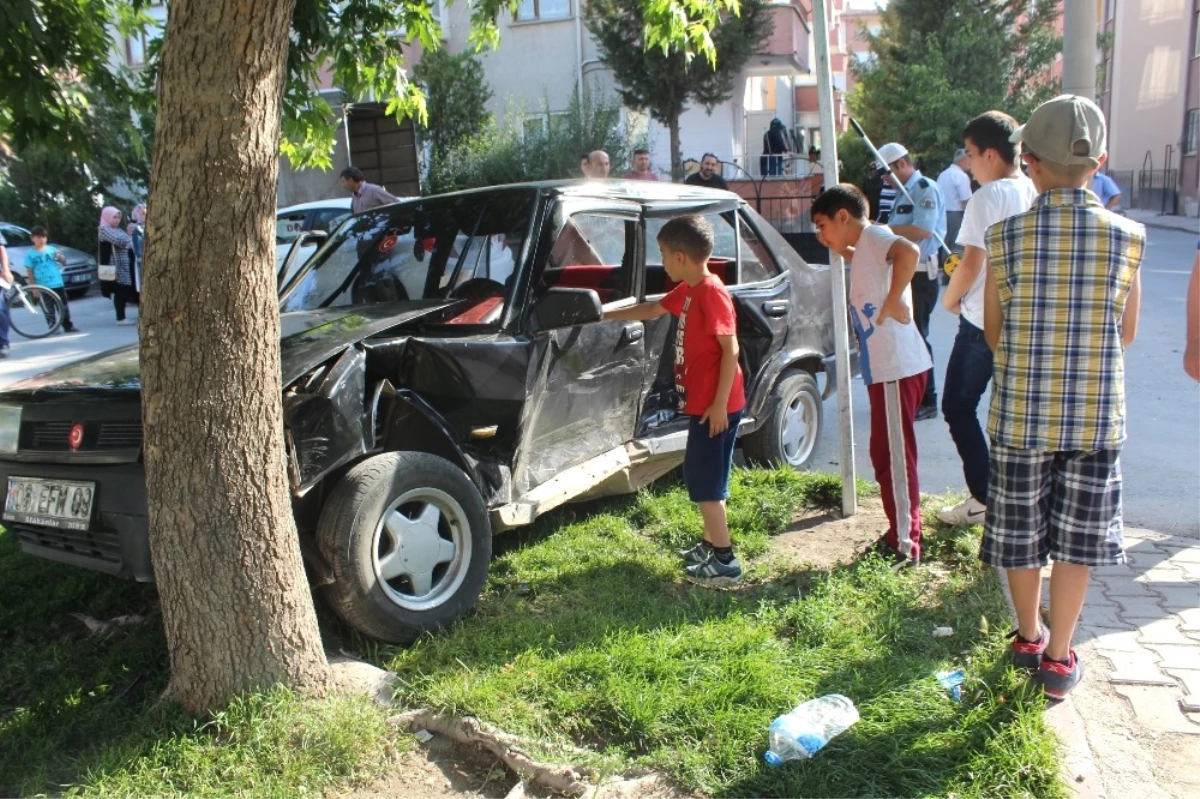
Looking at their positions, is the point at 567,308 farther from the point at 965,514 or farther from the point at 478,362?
the point at 965,514

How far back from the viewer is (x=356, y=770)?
9.94 feet

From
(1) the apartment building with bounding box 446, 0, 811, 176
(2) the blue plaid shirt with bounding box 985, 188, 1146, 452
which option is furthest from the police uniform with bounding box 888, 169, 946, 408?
(1) the apartment building with bounding box 446, 0, 811, 176

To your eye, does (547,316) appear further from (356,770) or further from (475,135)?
(475,135)

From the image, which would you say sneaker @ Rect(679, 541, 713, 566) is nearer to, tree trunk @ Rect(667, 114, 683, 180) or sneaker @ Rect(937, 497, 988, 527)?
sneaker @ Rect(937, 497, 988, 527)

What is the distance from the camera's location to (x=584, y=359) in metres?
4.61

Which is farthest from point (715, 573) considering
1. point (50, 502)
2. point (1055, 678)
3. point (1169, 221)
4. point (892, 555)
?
point (1169, 221)

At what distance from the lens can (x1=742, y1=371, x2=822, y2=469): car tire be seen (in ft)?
18.9

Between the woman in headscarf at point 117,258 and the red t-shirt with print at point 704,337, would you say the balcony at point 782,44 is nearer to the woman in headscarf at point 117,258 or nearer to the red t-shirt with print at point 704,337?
the woman in headscarf at point 117,258

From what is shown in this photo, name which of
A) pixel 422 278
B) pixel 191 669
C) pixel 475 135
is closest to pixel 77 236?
pixel 475 135

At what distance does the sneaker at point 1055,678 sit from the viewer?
10.6 ft

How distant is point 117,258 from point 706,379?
13354 mm

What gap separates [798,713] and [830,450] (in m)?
3.86

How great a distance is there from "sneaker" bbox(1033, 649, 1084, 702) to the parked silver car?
1977cm

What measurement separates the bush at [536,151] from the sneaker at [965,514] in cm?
1451
